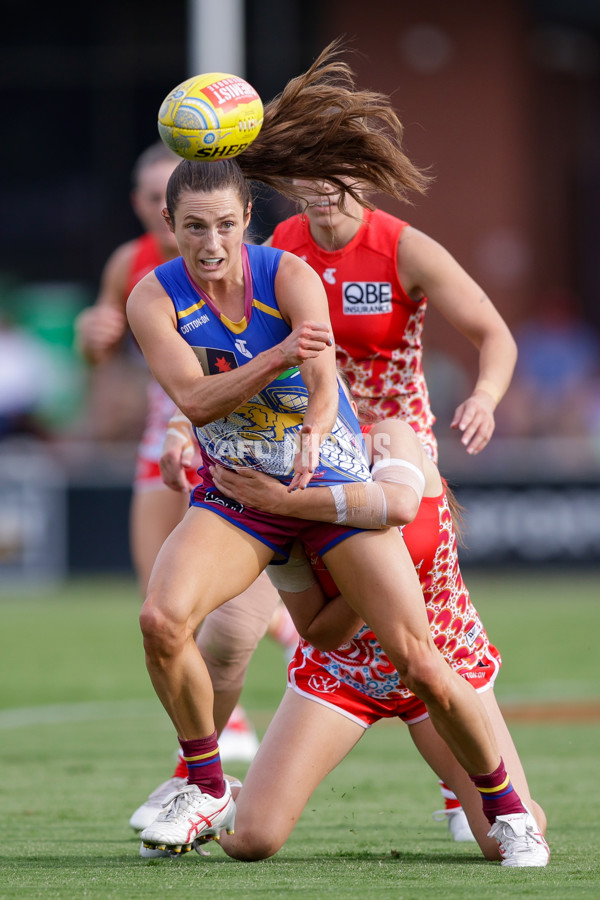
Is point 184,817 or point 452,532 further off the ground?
point 452,532

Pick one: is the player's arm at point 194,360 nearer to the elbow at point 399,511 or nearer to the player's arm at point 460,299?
the elbow at point 399,511

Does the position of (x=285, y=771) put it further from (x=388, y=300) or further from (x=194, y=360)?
(x=388, y=300)

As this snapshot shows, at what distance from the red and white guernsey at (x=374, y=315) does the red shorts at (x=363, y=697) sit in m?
0.95

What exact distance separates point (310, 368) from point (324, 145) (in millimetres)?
944

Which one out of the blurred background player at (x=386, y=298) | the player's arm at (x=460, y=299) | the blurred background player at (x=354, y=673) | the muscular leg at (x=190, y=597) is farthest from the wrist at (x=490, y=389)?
the muscular leg at (x=190, y=597)

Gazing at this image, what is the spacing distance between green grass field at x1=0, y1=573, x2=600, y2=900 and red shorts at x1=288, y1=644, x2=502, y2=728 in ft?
1.47

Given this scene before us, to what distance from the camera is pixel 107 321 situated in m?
6.20

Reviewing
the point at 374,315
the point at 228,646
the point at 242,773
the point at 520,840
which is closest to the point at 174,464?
the point at 228,646

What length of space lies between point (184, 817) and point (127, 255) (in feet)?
10.5

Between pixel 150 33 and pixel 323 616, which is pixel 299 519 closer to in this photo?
pixel 323 616

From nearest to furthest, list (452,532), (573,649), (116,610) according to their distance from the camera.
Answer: (452,532)
(573,649)
(116,610)

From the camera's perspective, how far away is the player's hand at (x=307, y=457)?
13.2 feet

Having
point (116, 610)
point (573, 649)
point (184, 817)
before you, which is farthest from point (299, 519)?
point (116, 610)

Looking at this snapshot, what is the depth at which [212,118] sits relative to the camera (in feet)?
14.1
